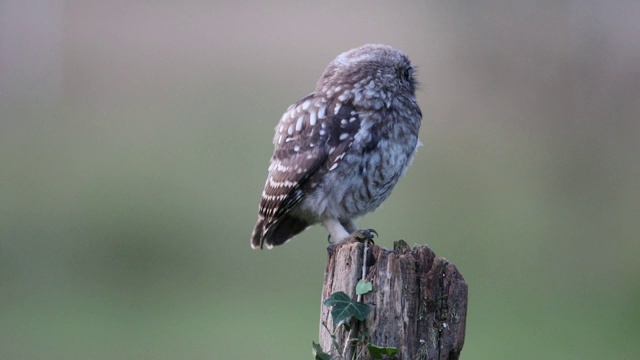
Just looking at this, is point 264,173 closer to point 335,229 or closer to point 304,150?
point 335,229

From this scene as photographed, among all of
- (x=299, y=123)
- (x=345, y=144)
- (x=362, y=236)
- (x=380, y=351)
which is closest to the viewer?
(x=380, y=351)

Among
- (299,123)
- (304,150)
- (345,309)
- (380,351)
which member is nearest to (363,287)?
(345,309)

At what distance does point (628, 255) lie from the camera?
1295cm

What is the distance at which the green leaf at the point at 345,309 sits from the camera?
3736 mm

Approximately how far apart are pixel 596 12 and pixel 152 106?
264 inches

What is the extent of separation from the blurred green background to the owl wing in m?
3.88

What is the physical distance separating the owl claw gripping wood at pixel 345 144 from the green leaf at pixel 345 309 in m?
1.65

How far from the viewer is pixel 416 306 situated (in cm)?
375

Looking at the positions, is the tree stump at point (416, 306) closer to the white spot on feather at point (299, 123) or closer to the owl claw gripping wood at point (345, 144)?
the owl claw gripping wood at point (345, 144)

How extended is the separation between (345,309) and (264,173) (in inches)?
358

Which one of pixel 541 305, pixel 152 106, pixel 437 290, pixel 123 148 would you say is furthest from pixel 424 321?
pixel 152 106

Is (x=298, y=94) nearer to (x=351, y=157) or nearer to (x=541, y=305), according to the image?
(x=541, y=305)

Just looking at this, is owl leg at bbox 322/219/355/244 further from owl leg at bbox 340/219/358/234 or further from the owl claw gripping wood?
owl leg at bbox 340/219/358/234

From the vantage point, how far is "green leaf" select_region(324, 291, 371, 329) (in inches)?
147
